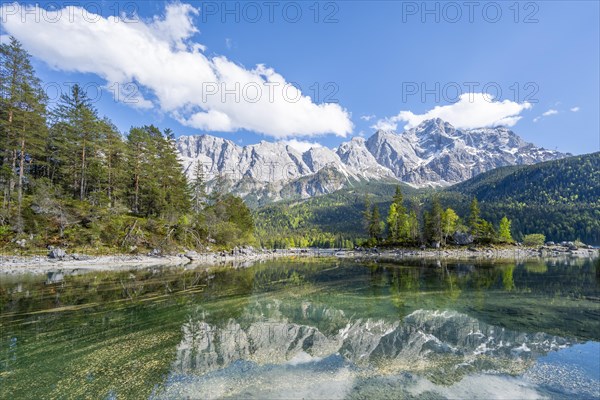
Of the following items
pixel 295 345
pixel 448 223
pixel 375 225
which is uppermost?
pixel 448 223

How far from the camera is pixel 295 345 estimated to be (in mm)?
13695

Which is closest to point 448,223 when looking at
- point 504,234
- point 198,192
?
point 504,234

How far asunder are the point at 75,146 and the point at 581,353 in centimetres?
7308

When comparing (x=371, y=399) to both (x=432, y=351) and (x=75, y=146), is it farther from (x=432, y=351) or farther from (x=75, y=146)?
(x=75, y=146)

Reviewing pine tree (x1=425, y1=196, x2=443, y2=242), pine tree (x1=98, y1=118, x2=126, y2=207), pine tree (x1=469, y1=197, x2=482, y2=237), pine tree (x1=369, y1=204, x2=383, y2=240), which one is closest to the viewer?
pine tree (x1=98, y1=118, x2=126, y2=207)

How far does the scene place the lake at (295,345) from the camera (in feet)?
31.2

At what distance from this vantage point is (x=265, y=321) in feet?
58.0

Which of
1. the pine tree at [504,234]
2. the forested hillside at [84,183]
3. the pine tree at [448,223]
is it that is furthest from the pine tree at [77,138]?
the pine tree at [504,234]

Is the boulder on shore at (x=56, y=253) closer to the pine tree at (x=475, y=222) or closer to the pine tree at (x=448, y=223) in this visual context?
the pine tree at (x=448, y=223)

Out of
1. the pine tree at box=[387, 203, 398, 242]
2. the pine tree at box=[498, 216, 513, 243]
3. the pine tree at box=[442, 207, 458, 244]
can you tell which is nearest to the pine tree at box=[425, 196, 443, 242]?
the pine tree at box=[442, 207, 458, 244]

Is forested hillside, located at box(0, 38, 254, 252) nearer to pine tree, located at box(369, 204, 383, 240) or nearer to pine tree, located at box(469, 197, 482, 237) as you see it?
pine tree, located at box(369, 204, 383, 240)

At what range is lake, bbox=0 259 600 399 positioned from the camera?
952 cm

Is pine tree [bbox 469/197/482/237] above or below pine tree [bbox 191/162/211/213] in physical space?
below

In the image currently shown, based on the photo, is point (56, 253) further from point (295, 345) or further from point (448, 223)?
point (448, 223)
